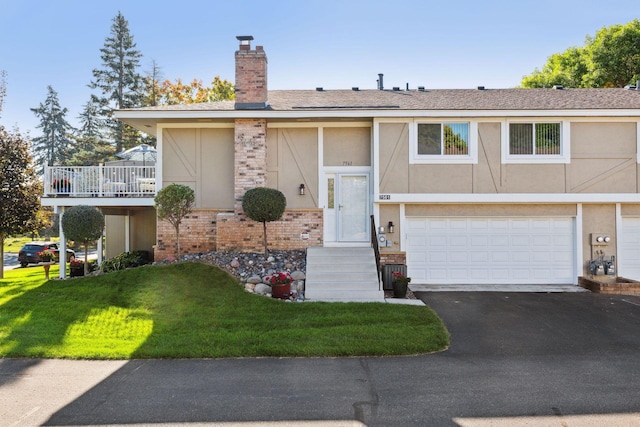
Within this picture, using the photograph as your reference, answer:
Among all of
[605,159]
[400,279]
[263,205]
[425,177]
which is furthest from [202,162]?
[605,159]

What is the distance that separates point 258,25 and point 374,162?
22.1ft

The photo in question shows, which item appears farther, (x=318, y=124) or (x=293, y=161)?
(x=293, y=161)

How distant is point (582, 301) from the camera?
10.4 metres

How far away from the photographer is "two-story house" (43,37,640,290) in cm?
1227

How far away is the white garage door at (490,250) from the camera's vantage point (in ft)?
41.0

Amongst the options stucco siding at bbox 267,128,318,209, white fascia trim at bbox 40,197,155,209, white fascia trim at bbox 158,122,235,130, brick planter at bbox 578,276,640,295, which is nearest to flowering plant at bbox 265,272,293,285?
stucco siding at bbox 267,128,318,209

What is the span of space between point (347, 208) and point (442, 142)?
3388mm

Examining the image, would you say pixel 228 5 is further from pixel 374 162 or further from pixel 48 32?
pixel 48 32

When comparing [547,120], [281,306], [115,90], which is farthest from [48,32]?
[547,120]

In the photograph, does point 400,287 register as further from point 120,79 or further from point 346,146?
point 120,79

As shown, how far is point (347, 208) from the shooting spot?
510 inches

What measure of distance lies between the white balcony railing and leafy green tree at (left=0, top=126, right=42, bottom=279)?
344cm

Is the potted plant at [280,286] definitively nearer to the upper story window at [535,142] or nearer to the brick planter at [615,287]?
the upper story window at [535,142]

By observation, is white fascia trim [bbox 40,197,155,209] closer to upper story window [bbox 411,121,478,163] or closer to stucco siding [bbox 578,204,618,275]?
upper story window [bbox 411,121,478,163]
